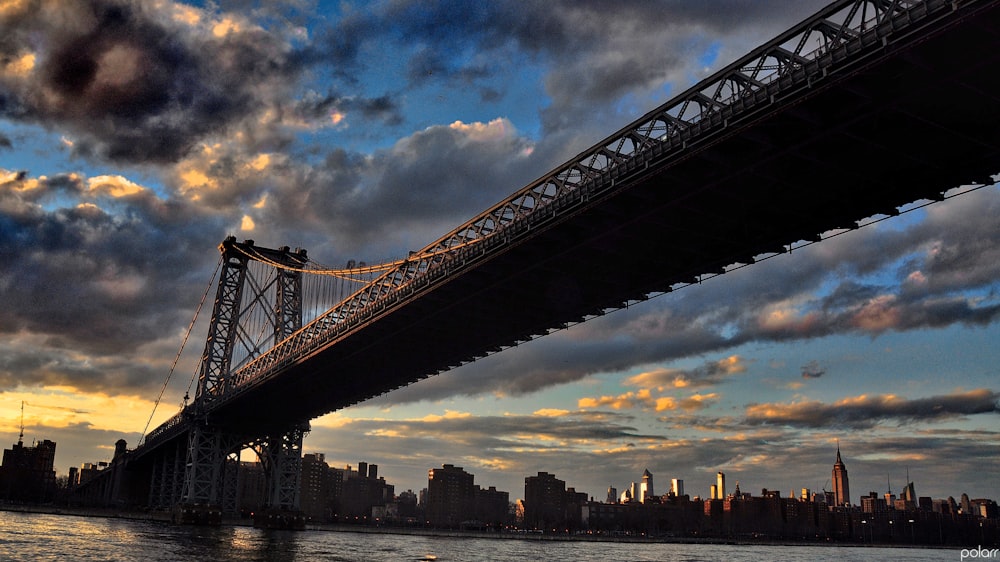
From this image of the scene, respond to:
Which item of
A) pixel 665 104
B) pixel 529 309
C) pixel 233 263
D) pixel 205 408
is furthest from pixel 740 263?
pixel 233 263

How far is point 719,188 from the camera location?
42250 millimetres

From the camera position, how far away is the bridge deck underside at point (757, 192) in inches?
1304

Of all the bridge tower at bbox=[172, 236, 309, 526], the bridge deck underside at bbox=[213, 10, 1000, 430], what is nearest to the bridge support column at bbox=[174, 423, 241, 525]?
the bridge tower at bbox=[172, 236, 309, 526]

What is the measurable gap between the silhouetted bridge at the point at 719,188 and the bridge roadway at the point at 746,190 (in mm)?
97

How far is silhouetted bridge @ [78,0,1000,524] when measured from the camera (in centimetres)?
3247

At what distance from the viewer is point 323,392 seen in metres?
98.4

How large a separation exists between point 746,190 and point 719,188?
1.58 metres

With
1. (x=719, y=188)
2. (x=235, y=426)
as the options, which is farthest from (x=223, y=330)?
(x=719, y=188)

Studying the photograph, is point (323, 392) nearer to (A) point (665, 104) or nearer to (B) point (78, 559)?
(B) point (78, 559)

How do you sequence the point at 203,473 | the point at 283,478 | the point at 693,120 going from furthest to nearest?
the point at 283,478 → the point at 203,473 → the point at 693,120

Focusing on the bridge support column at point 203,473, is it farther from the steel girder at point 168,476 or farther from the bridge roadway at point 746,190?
the bridge roadway at point 746,190

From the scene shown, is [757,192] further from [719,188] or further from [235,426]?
[235,426]

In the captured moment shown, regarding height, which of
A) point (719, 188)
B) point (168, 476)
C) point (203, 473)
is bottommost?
point (168, 476)

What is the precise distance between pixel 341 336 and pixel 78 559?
3178 centimetres
